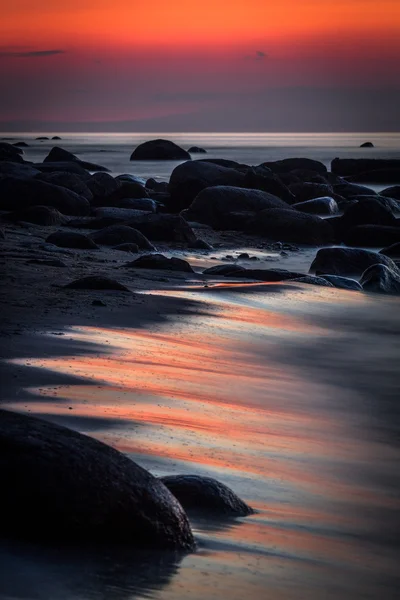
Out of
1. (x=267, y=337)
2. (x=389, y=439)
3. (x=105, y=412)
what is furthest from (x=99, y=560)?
(x=267, y=337)

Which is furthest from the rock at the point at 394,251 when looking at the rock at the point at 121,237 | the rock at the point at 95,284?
the rock at the point at 95,284

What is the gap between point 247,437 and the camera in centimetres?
495

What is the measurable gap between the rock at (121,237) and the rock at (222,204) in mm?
4580

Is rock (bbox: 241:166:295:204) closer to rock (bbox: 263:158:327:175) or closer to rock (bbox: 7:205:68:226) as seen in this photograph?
rock (bbox: 7:205:68:226)

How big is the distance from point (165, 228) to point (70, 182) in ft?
27.1

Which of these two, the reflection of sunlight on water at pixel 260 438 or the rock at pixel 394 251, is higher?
the rock at pixel 394 251

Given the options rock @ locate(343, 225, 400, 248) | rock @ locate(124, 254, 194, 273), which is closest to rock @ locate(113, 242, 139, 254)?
rock @ locate(124, 254, 194, 273)

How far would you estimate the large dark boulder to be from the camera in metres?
3.30

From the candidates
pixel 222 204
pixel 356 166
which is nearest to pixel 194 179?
pixel 222 204

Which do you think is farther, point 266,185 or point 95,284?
point 266,185

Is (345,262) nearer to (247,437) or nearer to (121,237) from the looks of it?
(121,237)

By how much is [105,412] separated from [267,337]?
3.45 meters

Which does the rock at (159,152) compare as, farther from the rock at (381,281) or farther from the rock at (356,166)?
the rock at (381,281)

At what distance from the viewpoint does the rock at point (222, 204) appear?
1934 cm
